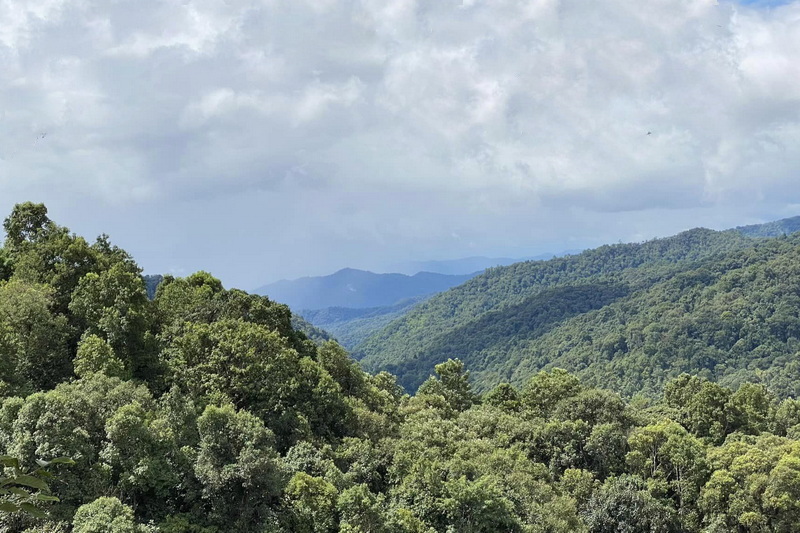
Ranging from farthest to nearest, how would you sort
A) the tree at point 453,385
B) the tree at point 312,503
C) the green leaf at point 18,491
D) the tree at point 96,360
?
the tree at point 453,385, the tree at point 96,360, the tree at point 312,503, the green leaf at point 18,491

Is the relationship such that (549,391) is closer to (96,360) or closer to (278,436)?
(278,436)

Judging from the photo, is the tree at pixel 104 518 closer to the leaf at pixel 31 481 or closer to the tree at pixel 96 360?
the tree at pixel 96 360

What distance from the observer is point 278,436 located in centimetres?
3164

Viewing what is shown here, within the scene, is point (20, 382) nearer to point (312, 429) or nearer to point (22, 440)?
point (22, 440)

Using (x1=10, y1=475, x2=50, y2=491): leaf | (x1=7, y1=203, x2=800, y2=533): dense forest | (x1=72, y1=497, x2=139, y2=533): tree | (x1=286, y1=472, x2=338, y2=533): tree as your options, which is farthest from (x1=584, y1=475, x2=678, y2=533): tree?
(x1=10, y1=475, x2=50, y2=491): leaf

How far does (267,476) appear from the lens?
77.8 feet

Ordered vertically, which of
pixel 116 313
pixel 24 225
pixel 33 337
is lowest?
pixel 33 337

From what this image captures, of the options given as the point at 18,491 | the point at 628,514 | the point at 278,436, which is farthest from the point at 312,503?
the point at 18,491

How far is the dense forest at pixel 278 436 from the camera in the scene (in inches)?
890

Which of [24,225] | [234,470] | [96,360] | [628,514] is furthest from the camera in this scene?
[24,225]

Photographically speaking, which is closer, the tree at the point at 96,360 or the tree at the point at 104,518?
the tree at the point at 104,518

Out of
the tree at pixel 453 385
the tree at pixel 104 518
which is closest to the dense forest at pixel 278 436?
the tree at pixel 104 518

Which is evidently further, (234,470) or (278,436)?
(278,436)

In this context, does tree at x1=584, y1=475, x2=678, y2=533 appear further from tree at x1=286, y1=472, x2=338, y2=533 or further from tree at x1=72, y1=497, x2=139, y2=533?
tree at x1=72, y1=497, x2=139, y2=533
